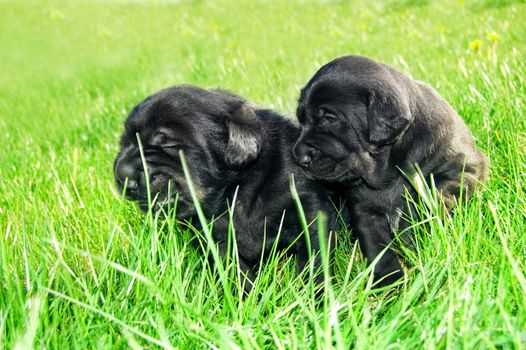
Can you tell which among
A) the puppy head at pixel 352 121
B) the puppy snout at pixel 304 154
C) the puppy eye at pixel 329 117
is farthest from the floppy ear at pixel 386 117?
the puppy snout at pixel 304 154

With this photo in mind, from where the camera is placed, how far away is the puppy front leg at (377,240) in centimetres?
295

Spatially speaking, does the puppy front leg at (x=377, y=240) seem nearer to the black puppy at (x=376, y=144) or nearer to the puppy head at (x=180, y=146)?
the black puppy at (x=376, y=144)

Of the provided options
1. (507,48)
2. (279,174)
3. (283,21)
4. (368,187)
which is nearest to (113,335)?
(279,174)

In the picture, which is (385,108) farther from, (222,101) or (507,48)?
(507,48)

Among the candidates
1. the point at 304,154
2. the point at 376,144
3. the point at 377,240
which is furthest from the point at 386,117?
the point at 377,240

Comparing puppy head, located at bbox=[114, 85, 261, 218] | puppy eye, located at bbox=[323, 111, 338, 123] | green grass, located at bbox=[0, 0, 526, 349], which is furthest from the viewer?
puppy eye, located at bbox=[323, 111, 338, 123]

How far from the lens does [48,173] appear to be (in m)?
4.30

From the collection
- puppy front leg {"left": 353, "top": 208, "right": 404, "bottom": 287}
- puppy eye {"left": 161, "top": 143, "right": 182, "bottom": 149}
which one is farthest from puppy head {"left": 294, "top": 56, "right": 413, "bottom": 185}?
puppy eye {"left": 161, "top": 143, "right": 182, "bottom": 149}

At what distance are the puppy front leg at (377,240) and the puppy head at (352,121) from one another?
0.18 meters

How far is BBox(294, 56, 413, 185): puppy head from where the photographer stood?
2.85 metres

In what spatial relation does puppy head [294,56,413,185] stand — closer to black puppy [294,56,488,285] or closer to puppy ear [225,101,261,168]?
black puppy [294,56,488,285]

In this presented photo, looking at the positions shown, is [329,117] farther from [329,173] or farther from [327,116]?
[329,173]

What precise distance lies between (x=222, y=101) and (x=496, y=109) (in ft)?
5.38

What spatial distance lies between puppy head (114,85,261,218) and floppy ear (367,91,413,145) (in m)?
0.51
